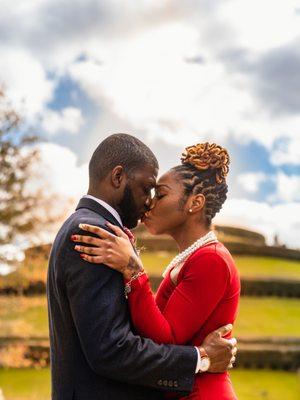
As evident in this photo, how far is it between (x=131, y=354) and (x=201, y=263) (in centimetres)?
58

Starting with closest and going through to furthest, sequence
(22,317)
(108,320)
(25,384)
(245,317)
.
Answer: (108,320)
(25,384)
(22,317)
(245,317)

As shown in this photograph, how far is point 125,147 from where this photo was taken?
305 cm

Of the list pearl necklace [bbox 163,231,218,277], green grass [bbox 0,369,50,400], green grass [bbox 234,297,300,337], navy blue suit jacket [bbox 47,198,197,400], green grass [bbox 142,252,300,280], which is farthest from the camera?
green grass [bbox 142,252,300,280]

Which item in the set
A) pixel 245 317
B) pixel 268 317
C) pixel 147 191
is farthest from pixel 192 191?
pixel 268 317

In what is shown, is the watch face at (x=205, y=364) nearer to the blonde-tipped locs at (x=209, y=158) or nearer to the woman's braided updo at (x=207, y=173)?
the woman's braided updo at (x=207, y=173)

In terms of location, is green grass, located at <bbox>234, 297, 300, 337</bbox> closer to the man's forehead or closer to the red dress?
the red dress

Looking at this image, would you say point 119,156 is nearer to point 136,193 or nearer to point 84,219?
point 136,193

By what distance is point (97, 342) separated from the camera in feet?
9.22

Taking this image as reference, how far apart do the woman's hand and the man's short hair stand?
0.89 feet

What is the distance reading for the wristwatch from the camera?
10.2 ft

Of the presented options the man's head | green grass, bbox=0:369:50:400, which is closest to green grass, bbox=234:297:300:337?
green grass, bbox=0:369:50:400

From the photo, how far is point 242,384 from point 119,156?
1333cm

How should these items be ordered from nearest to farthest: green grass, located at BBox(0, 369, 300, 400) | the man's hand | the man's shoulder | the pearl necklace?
the man's shoulder, the man's hand, the pearl necklace, green grass, located at BBox(0, 369, 300, 400)

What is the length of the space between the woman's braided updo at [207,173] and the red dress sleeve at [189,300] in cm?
32
